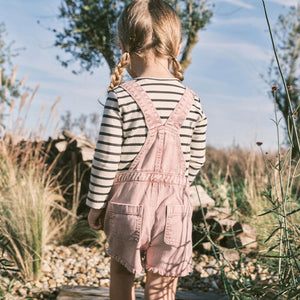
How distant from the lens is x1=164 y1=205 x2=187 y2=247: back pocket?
5.49 feet

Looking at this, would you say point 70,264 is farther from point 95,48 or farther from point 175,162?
point 95,48

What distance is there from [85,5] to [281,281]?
7.29 meters

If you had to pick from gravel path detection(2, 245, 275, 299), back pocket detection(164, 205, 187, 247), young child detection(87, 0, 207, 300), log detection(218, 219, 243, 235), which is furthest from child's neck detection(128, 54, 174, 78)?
log detection(218, 219, 243, 235)

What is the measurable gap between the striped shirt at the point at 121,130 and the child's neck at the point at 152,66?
0.14 feet

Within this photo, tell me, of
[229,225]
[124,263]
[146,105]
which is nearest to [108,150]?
[146,105]

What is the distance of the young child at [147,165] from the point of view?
1679 millimetres

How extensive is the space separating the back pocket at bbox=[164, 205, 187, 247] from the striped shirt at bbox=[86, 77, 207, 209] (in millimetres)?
276

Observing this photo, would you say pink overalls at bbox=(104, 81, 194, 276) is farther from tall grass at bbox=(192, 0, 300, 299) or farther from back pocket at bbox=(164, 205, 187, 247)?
tall grass at bbox=(192, 0, 300, 299)

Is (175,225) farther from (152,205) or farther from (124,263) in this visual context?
(124,263)

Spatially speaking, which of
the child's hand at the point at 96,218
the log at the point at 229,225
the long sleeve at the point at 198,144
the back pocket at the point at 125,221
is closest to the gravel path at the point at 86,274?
the log at the point at 229,225

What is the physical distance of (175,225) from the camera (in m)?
1.69

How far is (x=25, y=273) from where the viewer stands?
3150 mm

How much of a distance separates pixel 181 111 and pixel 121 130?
284mm

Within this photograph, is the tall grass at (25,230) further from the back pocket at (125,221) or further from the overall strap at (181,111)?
the overall strap at (181,111)
